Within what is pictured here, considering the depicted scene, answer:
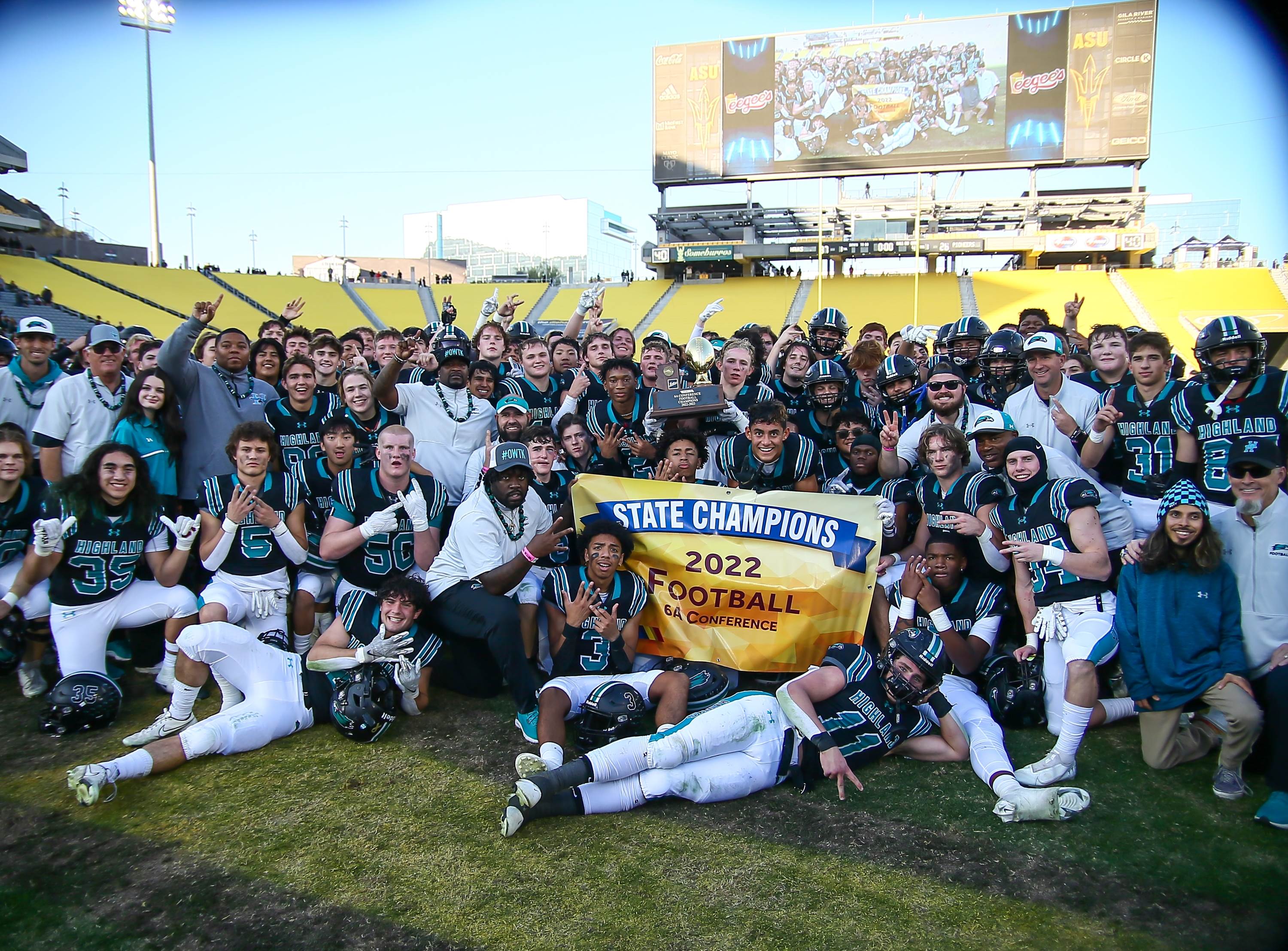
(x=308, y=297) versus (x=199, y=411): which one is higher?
(x=308, y=297)

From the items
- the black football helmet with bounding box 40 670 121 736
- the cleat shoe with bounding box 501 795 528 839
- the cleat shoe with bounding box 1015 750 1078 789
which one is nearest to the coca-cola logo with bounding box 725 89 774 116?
the cleat shoe with bounding box 1015 750 1078 789

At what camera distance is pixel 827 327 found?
7.62 metres

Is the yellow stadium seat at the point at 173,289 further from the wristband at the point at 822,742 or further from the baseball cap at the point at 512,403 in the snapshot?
the wristband at the point at 822,742

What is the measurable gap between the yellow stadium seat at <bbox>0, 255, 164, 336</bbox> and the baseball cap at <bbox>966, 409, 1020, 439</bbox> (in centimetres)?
2969

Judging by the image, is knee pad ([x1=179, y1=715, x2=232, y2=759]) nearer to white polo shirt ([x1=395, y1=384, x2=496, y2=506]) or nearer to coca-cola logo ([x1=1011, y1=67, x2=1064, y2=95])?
white polo shirt ([x1=395, y1=384, x2=496, y2=506])

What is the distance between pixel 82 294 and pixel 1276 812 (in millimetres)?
35694

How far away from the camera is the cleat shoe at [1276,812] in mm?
3643

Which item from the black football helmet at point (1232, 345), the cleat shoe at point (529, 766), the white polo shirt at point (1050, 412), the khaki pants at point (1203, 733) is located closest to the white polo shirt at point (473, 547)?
the cleat shoe at point (529, 766)

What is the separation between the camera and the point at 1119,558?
16.7 feet

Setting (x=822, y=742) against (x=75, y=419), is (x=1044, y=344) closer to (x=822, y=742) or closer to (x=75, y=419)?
(x=822, y=742)

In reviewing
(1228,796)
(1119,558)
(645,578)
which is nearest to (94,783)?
(645,578)

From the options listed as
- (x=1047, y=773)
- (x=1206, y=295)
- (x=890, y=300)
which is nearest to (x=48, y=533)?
(x=1047, y=773)

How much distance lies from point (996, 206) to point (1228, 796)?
108 ft

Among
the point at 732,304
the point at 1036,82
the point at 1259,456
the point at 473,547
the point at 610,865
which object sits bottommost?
the point at 610,865
